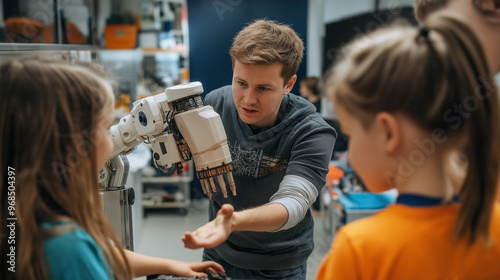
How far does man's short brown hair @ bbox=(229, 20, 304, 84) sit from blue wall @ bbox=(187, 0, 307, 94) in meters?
1.71

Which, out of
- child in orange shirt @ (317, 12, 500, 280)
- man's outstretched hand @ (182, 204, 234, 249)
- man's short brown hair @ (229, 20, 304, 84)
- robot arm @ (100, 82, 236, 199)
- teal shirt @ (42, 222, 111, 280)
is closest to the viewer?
child in orange shirt @ (317, 12, 500, 280)

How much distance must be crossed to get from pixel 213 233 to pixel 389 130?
47cm

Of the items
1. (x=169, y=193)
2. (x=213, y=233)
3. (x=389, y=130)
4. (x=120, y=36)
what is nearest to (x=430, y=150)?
(x=389, y=130)

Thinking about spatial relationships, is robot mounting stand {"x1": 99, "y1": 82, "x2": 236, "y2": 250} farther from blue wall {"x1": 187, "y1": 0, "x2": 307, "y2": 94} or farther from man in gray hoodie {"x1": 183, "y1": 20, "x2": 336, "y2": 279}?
blue wall {"x1": 187, "y1": 0, "x2": 307, "y2": 94}

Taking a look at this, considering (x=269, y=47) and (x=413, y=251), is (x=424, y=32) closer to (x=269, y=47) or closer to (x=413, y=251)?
(x=413, y=251)

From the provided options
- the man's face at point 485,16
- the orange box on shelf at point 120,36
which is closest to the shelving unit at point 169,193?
the orange box on shelf at point 120,36

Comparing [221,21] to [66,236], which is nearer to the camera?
[66,236]

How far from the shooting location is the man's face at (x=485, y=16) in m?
0.87

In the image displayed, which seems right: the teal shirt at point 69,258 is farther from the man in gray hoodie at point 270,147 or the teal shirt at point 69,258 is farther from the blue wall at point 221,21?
the blue wall at point 221,21

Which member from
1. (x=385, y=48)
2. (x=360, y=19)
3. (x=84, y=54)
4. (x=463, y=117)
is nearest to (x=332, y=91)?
(x=385, y=48)

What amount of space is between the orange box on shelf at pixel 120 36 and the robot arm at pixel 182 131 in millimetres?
3897

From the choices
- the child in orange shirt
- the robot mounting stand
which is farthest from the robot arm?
the child in orange shirt

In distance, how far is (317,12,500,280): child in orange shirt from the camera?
25.8 inches

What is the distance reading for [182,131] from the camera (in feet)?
3.84
